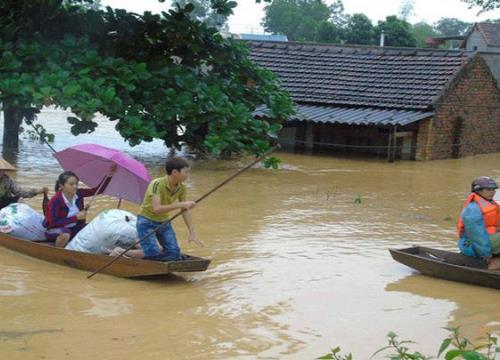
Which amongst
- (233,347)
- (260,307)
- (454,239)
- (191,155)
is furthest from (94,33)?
(233,347)

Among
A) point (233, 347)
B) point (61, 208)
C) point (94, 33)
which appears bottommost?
point (233, 347)

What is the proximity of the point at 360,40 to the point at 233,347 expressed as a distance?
3980 centimetres

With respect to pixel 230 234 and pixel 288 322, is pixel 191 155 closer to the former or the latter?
pixel 230 234

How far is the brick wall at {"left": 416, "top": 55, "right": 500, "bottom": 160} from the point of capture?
23.1 metres

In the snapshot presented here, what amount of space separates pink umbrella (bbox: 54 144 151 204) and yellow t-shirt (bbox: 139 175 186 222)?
103cm

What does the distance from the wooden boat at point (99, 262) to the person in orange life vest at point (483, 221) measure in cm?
277

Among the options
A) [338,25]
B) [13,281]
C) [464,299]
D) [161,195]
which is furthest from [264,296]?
[338,25]

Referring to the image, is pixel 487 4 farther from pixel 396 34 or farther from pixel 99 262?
pixel 99 262

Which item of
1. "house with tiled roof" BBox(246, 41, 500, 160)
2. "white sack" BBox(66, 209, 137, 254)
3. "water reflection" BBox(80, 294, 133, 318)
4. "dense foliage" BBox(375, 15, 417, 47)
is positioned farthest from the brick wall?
"dense foliage" BBox(375, 15, 417, 47)

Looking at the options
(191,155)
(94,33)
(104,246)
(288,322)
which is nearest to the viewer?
(288,322)

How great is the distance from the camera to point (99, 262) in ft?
31.2

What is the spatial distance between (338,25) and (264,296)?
47472 millimetres

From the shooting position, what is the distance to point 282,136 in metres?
24.9

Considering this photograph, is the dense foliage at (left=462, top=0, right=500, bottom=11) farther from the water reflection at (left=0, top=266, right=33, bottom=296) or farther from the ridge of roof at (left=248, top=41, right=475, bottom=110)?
the water reflection at (left=0, top=266, right=33, bottom=296)
